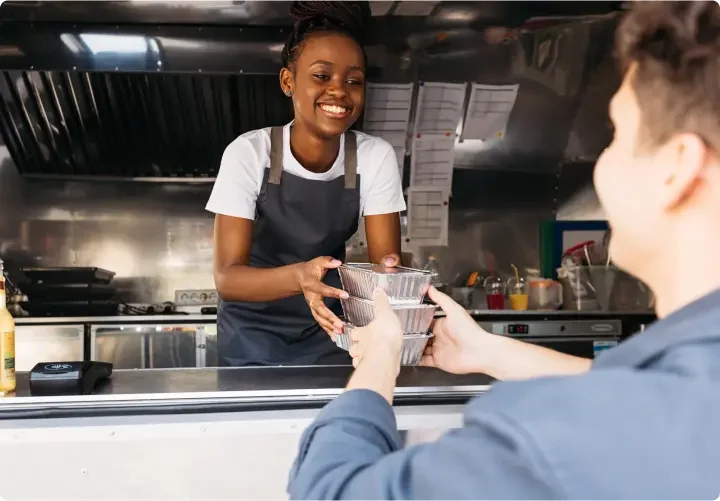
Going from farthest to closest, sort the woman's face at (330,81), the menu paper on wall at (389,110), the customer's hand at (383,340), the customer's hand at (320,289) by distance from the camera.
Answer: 1. the menu paper on wall at (389,110)
2. the woman's face at (330,81)
3. the customer's hand at (320,289)
4. the customer's hand at (383,340)

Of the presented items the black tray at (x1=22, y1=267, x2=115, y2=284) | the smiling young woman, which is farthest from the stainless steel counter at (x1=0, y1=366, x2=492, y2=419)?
the black tray at (x1=22, y1=267, x2=115, y2=284)

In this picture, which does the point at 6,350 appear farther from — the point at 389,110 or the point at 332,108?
the point at 389,110

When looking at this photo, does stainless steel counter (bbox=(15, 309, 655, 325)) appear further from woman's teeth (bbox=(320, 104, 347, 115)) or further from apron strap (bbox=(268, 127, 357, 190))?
woman's teeth (bbox=(320, 104, 347, 115))

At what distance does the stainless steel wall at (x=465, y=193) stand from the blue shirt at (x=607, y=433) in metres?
3.48

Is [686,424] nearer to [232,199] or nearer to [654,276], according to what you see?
[654,276]

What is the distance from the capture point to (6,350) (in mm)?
1409

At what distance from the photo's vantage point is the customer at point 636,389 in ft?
1.79

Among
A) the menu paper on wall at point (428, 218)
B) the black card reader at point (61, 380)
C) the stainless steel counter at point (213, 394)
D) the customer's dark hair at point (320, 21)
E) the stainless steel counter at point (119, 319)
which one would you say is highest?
the customer's dark hair at point (320, 21)

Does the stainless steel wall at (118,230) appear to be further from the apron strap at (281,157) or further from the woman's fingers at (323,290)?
the woman's fingers at (323,290)

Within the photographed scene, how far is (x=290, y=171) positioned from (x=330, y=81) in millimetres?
363

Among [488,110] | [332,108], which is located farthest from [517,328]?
[332,108]

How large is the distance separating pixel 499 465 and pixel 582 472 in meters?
0.07

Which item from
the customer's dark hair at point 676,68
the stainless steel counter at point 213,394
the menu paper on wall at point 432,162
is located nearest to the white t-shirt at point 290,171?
the stainless steel counter at point 213,394

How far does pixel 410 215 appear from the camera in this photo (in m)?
4.20
